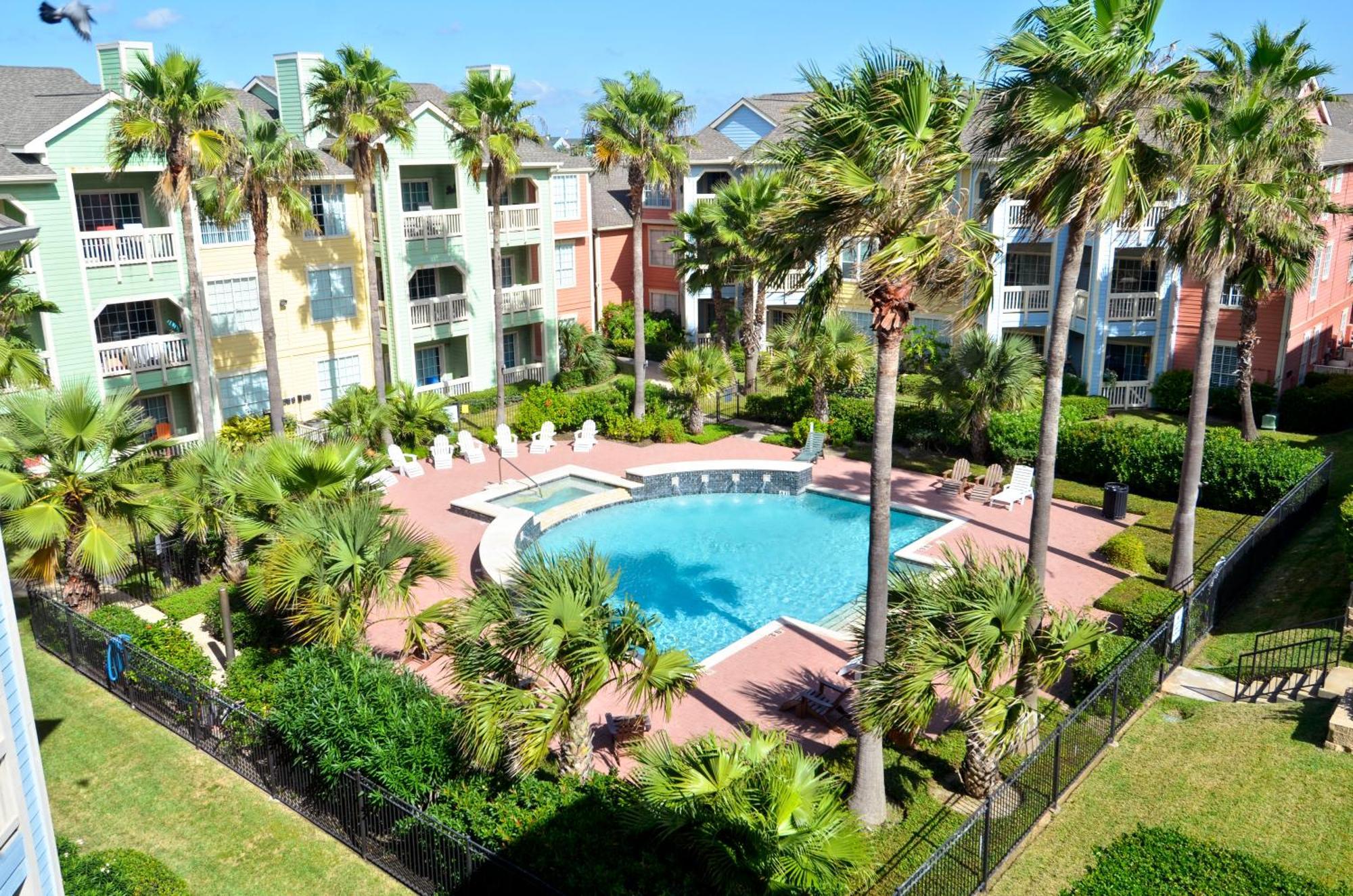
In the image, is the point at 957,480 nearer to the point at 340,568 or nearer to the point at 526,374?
the point at 340,568

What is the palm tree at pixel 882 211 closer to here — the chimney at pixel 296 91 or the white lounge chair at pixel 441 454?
the white lounge chair at pixel 441 454

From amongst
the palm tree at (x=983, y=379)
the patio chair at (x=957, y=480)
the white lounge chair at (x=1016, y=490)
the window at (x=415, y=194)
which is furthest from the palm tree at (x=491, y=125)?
the white lounge chair at (x=1016, y=490)

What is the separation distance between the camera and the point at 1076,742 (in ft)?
45.2

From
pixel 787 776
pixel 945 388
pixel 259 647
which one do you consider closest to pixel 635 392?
Result: pixel 945 388

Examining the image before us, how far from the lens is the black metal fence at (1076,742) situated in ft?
37.7

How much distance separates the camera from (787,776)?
1070 cm

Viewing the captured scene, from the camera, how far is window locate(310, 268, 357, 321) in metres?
34.2

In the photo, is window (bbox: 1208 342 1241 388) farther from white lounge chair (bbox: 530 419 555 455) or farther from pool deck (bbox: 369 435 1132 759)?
white lounge chair (bbox: 530 419 555 455)

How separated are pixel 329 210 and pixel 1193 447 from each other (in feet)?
88.2

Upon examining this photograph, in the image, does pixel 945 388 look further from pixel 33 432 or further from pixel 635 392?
pixel 33 432

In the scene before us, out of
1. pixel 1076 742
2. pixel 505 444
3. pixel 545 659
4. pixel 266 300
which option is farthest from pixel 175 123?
pixel 1076 742

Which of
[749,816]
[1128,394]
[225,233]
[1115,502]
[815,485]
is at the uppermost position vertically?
[225,233]

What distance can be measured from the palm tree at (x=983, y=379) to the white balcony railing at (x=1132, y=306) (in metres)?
8.74

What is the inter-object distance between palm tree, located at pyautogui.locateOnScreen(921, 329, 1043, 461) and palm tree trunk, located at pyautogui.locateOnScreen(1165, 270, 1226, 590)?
7654 millimetres
